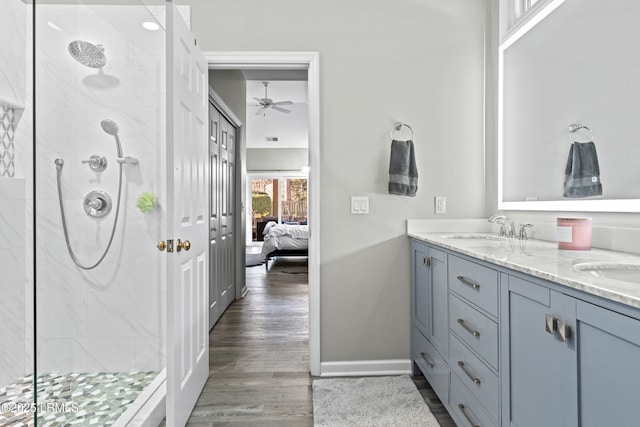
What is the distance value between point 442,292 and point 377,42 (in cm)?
169

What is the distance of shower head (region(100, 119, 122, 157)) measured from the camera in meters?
2.24

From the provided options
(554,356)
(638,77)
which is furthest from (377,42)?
(554,356)

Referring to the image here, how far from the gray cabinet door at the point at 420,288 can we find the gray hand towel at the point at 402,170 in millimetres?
355

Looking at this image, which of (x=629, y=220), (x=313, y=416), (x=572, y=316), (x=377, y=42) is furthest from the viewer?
(x=377, y=42)

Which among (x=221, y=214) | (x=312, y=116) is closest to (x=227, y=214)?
(x=221, y=214)

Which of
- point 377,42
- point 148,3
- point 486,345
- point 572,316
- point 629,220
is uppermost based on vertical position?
point 148,3

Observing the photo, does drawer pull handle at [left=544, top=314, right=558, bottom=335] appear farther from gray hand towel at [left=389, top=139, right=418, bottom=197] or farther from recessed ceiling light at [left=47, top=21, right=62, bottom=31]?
recessed ceiling light at [left=47, top=21, right=62, bottom=31]

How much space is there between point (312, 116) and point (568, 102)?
1.44m

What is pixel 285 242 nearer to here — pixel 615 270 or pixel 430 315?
pixel 430 315

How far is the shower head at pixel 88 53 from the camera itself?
217cm

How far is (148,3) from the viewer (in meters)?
2.34

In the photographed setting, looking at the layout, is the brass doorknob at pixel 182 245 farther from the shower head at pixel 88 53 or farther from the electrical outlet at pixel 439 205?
the electrical outlet at pixel 439 205

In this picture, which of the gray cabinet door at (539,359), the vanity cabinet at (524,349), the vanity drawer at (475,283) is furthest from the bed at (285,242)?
the gray cabinet door at (539,359)

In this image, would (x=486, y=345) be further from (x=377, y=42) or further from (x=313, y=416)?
(x=377, y=42)
